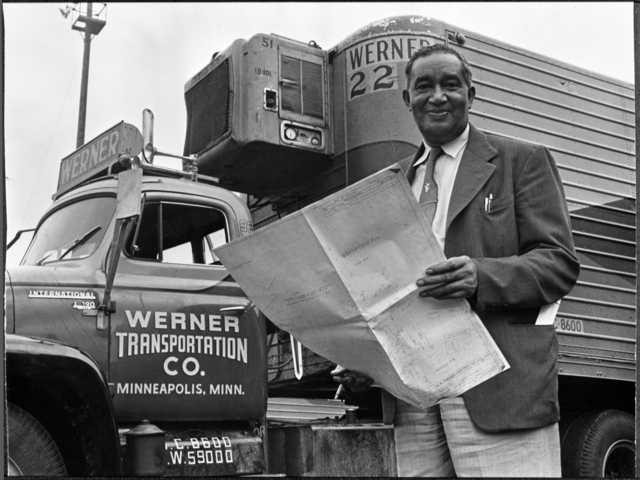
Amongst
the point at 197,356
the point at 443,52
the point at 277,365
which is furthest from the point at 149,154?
the point at 443,52

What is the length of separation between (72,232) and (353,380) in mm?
2536

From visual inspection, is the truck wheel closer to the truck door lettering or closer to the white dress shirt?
the truck door lettering

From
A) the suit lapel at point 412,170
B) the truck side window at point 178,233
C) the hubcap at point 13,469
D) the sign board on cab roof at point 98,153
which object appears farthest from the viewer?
the truck side window at point 178,233

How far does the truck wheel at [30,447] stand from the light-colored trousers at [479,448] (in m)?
2.03

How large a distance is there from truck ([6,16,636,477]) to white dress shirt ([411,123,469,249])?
4.97ft

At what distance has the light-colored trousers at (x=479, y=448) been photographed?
1.83 m

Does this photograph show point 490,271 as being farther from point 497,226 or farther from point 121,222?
point 121,222

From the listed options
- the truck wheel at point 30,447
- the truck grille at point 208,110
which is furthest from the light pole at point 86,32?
the truck wheel at point 30,447

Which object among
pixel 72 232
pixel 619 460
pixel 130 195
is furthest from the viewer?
pixel 619 460

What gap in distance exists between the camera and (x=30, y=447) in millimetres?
3439

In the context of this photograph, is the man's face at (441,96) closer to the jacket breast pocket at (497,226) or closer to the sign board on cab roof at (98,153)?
the jacket breast pocket at (497,226)

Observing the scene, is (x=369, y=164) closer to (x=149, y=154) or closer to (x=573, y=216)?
(x=149, y=154)

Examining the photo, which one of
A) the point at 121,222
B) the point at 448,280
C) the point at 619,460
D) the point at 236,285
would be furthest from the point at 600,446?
the point at 448,280

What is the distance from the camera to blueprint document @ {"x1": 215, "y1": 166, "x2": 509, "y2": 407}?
5.71 feet
